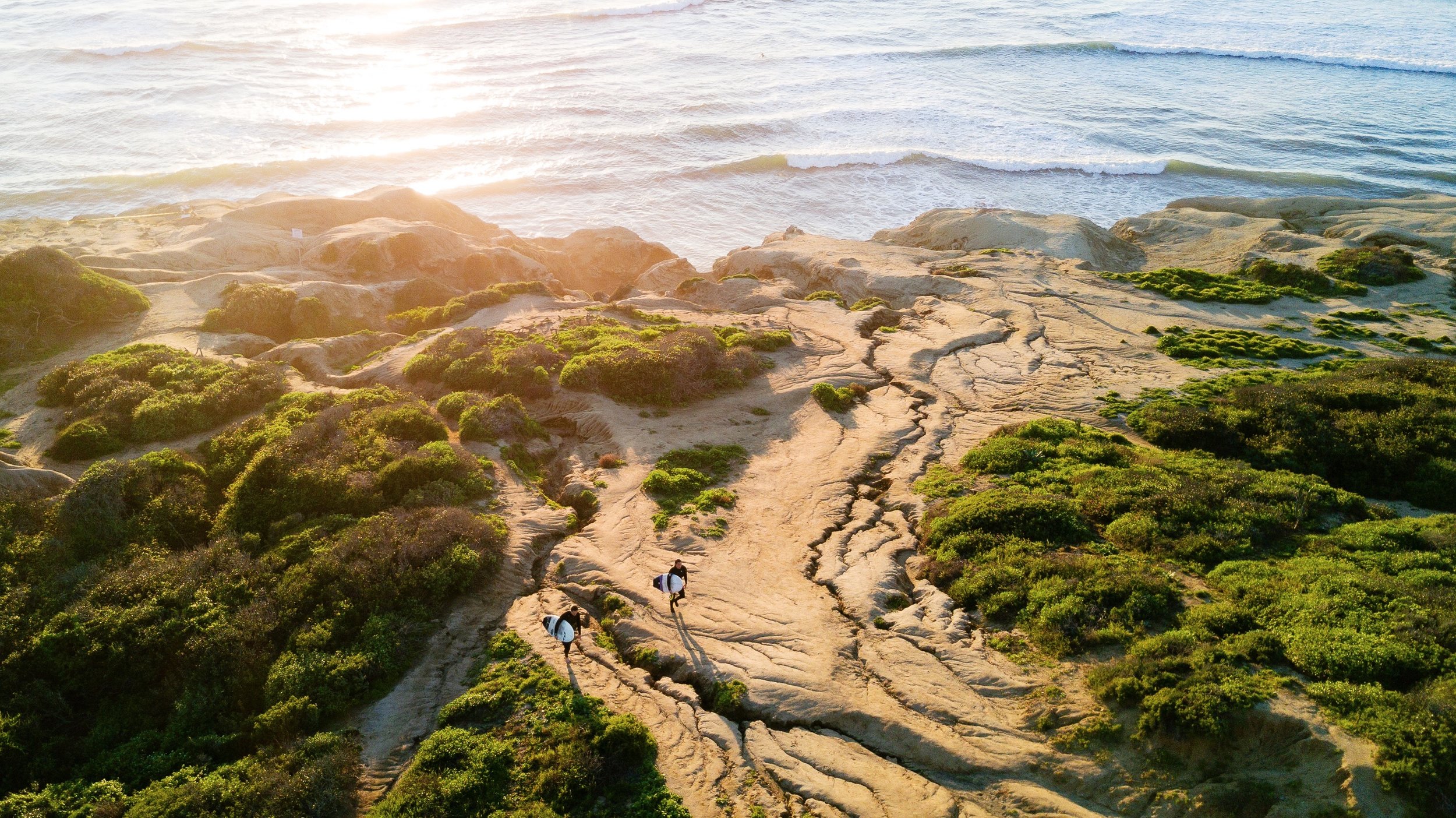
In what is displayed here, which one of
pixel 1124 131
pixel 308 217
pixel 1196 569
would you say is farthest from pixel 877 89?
pixel 1196 569

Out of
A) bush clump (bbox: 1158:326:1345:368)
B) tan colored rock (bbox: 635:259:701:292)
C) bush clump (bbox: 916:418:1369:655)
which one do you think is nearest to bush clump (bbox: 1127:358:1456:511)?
bush clump (bbox: 916:418:1369:655)

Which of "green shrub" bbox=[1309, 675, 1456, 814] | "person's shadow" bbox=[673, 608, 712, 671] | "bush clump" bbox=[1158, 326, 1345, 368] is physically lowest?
"person's shadow" bbox=[673, 608, 712, 671]

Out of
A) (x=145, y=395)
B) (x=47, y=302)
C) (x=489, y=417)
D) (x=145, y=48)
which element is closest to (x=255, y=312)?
(x=47, y=302)

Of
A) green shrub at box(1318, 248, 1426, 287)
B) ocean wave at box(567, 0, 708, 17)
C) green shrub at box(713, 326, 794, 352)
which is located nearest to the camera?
green shrub at box(713, 326, 794, 352)

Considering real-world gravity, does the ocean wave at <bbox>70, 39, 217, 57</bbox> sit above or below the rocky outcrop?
above

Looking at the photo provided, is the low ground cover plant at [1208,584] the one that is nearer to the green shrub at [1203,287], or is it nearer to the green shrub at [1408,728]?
the green shrub at [1408,728]

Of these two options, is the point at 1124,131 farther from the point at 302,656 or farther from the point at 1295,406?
the point at 302,656

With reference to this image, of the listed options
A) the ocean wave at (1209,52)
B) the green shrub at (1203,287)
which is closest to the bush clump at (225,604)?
the green shrub at (1203,287)

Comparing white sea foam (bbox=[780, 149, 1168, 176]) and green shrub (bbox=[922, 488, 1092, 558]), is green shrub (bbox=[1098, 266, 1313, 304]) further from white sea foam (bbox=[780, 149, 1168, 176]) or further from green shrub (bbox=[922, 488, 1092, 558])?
white sea foam (bbox=[780, 149, 1168, 176])
